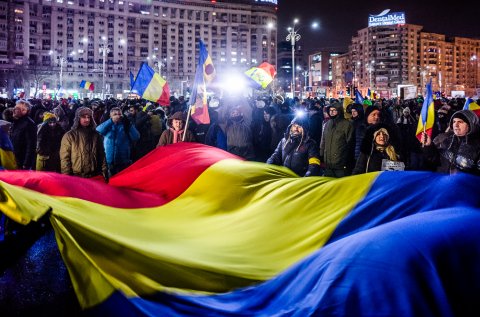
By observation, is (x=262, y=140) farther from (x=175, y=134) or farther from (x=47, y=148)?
(x=47, y=148)

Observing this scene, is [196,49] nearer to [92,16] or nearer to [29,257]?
[92,16]

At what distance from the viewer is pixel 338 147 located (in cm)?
958

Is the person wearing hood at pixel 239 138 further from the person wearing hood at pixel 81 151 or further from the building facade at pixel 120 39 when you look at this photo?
the building facade at pixel 120 39

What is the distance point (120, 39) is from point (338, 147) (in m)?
140

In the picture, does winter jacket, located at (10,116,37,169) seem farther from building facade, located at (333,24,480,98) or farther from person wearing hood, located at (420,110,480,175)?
building facade, located at (333,24,480,98)

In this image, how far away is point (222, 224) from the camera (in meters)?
5.30

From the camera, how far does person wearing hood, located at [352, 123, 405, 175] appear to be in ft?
22.7

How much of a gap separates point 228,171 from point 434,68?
199m

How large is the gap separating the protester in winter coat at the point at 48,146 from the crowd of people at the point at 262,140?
0.02 meters

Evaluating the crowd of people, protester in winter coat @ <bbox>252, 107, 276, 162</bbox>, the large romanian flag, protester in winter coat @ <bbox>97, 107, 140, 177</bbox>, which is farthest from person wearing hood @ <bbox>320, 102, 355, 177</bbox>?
protester in winter coat @ <bbox>97, 107, 140, 177</bbox>

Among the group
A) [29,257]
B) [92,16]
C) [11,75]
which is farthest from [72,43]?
[29,257]

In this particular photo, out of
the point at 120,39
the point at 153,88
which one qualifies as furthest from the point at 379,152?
the point at 120,39

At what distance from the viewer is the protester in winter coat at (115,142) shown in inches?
393

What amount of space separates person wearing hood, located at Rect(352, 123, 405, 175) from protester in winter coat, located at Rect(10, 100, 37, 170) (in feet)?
18.8
